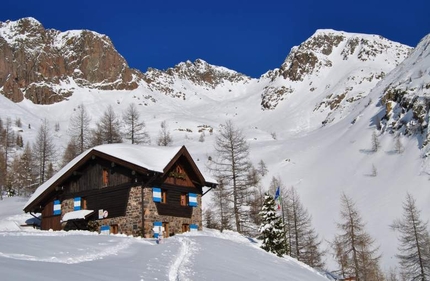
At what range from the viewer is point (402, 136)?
8400 centimetres

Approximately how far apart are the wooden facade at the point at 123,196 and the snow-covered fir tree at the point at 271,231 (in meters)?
6.45

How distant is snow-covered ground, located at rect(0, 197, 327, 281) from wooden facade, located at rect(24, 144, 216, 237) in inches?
230

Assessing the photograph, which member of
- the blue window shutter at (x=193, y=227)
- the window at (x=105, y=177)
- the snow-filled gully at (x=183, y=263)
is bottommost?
the snow-filled gully at (x=183, y=263)

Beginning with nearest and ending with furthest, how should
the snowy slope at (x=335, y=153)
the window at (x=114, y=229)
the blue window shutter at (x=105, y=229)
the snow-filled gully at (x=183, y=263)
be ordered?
1. the snow-filled gully at (x=183, y=263)
2. the blue window shutter at (x=105, y=229)
3. the window at (x=114, y=229)
4. the snowy slope at (x=335, y=153)

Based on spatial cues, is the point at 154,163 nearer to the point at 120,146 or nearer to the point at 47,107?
the point at 120,146

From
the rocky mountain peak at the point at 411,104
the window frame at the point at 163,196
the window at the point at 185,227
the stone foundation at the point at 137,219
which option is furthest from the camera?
the rocky mountain peak at the point at 411,104

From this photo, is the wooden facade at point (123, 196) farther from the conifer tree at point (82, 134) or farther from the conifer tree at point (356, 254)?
the conifer tree at point (82, 134)

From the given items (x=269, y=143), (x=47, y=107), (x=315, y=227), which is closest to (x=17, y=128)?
(x=47, y=107)

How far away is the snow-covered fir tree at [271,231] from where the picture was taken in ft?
101

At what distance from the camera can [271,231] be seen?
102 ft

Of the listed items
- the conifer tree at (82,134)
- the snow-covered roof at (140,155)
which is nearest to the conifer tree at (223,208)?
the snow-covered roof at (140,155)

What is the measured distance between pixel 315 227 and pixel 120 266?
51939mm

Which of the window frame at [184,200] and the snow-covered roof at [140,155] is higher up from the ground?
the snow-covered roof at [140,155]

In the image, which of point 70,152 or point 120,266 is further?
point 70,152
